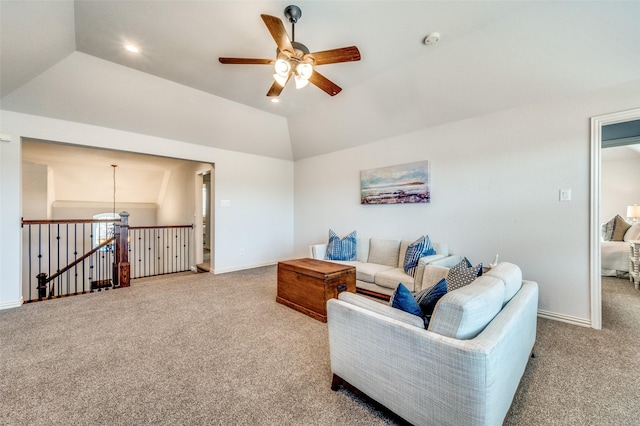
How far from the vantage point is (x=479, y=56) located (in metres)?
2.74

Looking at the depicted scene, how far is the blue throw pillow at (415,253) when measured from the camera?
332cm

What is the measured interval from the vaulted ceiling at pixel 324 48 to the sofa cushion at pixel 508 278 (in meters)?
2.18

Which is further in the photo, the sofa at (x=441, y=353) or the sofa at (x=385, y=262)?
the sofa at (x=385, y=262)

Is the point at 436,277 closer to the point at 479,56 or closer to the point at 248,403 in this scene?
the point at 248,403

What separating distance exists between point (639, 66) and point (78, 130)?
251 inches

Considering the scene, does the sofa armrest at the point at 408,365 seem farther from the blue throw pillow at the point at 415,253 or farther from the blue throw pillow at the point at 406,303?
the blue throw pillow at the point at 415,253

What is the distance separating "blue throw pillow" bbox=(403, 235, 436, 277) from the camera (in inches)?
131

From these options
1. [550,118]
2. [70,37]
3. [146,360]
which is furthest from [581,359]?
[70,37]

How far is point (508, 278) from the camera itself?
172 centimetres

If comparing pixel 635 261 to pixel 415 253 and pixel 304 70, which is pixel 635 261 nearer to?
pixel 415 253

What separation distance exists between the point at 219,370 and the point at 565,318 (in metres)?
3.51

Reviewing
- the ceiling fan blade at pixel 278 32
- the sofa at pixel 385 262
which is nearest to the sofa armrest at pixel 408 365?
the sofa at pixel 385 262

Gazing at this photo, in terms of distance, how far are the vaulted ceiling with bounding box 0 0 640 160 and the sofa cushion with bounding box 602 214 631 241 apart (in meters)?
4.01

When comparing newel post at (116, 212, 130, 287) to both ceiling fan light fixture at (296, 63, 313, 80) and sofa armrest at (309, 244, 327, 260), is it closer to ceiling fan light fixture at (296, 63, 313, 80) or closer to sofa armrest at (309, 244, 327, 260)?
sofa armrest at (309, 244, 327, 260)
